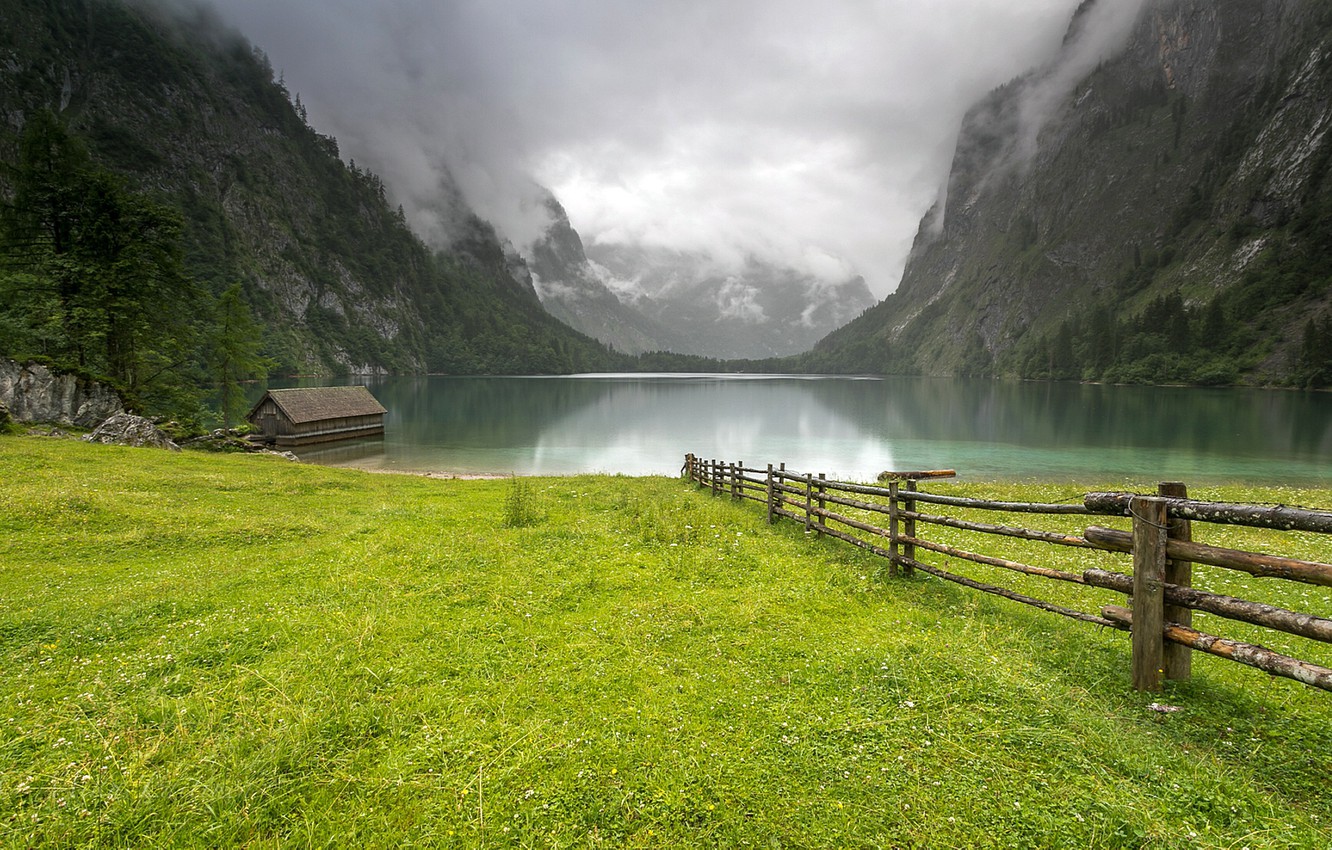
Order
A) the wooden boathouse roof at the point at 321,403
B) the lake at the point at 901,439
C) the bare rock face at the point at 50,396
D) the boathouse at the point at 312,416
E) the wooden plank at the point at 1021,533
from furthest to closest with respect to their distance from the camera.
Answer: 1. the wooden boathouse roof at the point at 321,403
2. the boathouse at the point at 312,416
3. the lake at the point at 901,439
4. the bare rock face at the point at 50,396
5. the wooden plank at the point at 1021,533

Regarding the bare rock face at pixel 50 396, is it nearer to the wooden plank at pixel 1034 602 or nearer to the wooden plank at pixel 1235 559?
the wooden plank at pixel 1034 602

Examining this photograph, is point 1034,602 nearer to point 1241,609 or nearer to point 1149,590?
point 1149,590

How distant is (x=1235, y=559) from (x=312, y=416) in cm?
5845

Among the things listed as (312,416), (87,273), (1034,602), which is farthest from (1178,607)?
(312,416)

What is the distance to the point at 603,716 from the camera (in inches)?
238

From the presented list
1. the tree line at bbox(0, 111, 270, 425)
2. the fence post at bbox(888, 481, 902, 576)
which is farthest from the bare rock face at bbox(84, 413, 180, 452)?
the fence post at bbox(888, 481, 902, 576)

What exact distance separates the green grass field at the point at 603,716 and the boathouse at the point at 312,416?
40980mm

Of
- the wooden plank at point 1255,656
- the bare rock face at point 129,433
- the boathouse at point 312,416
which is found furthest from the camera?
the boathouse at point 312,416

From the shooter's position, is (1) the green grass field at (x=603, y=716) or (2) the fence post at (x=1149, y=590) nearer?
(1) the green grass field at (x=603, y=716)

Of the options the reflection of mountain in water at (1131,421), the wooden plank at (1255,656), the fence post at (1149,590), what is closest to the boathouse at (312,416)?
the fence post at (1149,590)

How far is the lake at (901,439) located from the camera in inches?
1613

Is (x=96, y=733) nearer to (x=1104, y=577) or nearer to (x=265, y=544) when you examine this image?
(x=265, y=544)

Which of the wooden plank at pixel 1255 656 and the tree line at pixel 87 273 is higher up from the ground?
the tree line at pixel 87 273

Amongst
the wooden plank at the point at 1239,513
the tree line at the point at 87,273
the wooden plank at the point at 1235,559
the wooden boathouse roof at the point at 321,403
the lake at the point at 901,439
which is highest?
the tree line at the point at 87,273
